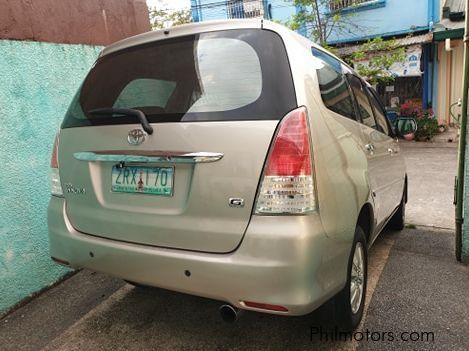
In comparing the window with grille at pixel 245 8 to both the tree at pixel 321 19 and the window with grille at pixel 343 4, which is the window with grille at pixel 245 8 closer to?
the tree at pixel 321 19

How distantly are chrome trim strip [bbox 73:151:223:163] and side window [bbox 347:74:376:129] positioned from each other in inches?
58.9

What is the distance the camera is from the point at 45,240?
3223mm

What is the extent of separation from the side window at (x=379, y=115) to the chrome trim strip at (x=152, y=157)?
6.57 ft

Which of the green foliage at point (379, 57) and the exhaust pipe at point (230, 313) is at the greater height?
the green foliage at point (379, 57)

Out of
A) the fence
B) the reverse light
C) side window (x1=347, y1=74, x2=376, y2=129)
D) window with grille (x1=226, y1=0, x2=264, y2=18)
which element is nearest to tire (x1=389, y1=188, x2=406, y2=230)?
side window (x1=347, y1=74, x2=376, y2=129)

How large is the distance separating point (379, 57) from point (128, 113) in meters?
9.95

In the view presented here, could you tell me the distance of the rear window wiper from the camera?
1.92 m

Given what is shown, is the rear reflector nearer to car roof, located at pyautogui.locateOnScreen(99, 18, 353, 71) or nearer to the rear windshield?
the rear windshield

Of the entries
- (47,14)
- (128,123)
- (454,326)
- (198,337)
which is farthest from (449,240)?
(47,14)

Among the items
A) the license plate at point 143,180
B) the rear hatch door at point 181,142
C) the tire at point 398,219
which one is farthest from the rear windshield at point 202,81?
the tire at point 398,219

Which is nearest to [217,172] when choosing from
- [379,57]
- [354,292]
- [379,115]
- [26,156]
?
[354,292]

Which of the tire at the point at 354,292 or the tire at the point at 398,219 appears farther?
the tire at the point at 398,219

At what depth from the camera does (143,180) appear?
77.1 inches

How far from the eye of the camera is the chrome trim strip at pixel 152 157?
70.0 inches
